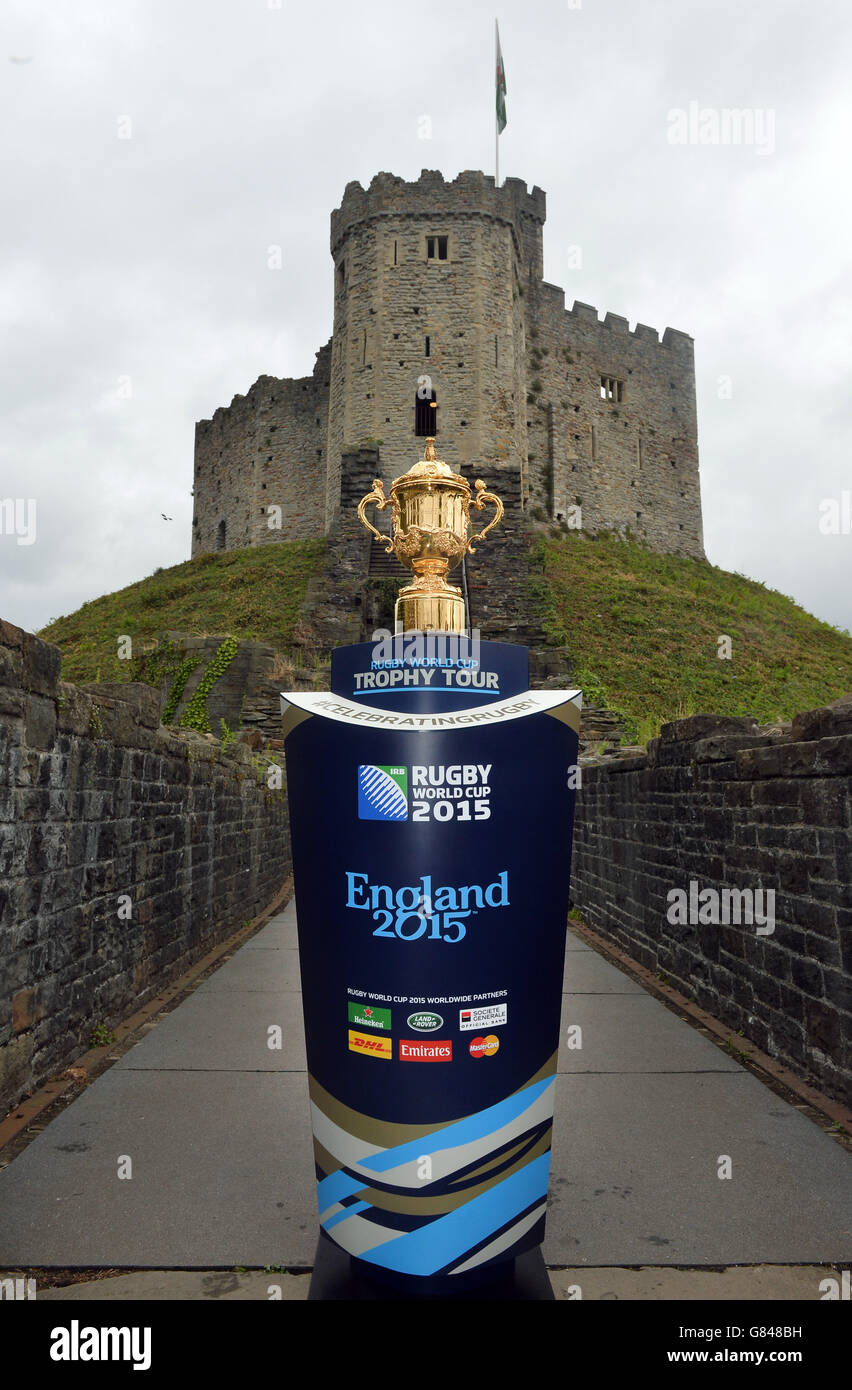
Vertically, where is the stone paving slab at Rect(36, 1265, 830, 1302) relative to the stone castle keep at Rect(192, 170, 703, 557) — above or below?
below

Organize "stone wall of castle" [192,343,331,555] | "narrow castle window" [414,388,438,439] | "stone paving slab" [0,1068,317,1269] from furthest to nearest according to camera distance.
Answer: "stone wall of castle" [192,343,331,555] < "narrow castle window" [414,388,438,439] < "stone paving slab" [0,1068,317,1269]

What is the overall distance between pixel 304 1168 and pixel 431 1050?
4.87ft

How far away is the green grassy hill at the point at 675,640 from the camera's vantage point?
18672mm

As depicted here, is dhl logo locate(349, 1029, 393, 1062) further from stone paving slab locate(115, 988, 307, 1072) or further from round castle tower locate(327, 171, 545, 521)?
round castle tower locate(327, 171, 545, 521)

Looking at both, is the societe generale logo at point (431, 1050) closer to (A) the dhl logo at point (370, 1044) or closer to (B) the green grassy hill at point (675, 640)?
(A) the dhl logo at point (370, 1044)

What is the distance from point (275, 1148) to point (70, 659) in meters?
21.5

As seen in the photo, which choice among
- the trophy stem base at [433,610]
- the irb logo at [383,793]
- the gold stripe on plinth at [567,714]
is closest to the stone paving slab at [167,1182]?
the irb logo at [383,793]

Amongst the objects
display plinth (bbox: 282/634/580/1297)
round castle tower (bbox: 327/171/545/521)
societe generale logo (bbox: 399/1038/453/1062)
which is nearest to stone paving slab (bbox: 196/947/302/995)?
display plinth (bbox: 282/634/580/1297)

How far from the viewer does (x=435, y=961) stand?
A: 2.29 meters

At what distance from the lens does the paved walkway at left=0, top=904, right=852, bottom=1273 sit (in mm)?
2734

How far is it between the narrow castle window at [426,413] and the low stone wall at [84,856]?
972 inches

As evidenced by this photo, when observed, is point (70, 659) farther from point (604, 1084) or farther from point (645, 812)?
point (604, 1084)

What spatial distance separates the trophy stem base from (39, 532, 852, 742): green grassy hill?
10963mm
